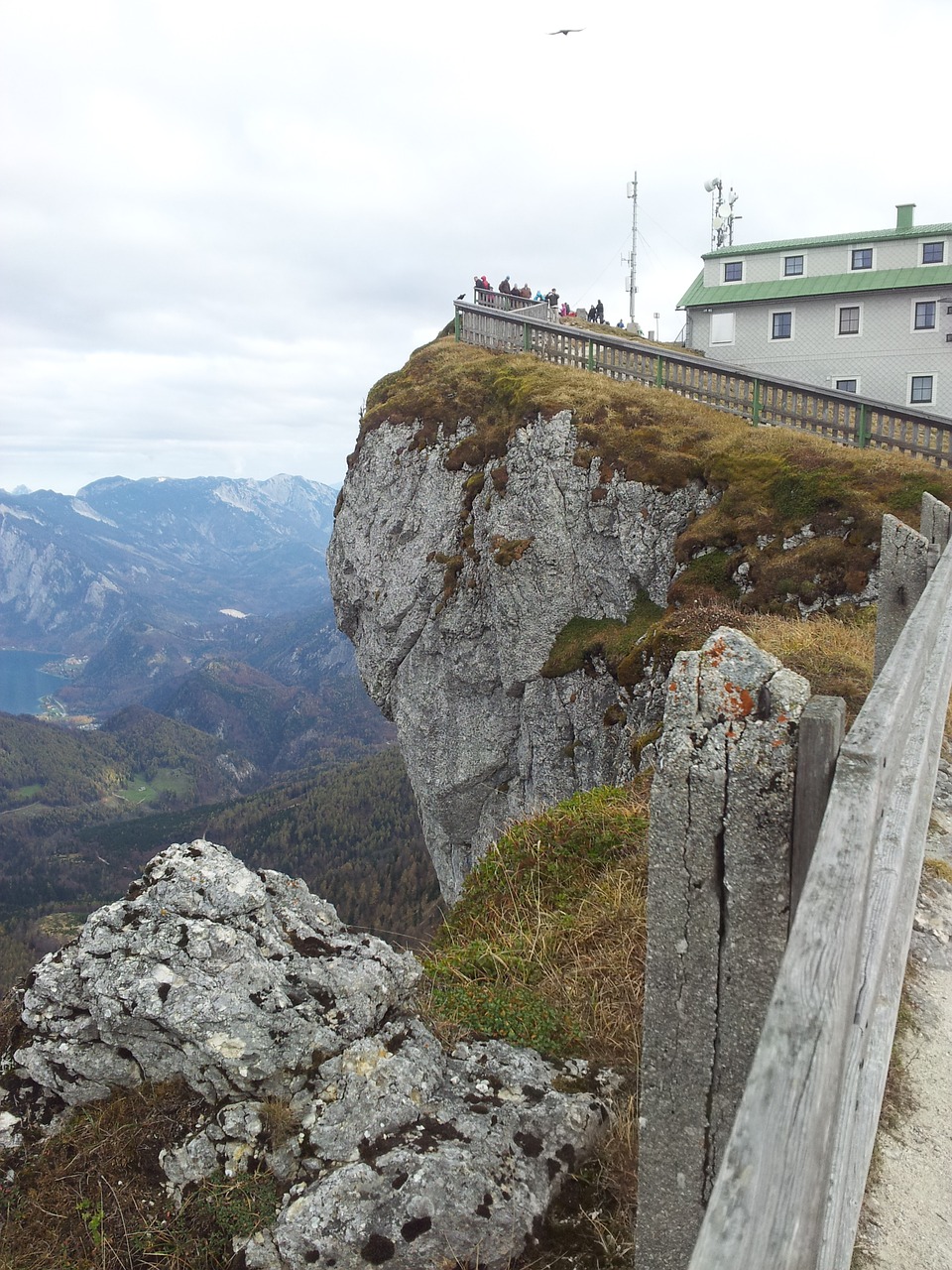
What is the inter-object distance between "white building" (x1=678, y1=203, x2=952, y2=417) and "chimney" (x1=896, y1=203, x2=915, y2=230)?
0.15ft

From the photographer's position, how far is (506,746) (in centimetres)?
2503

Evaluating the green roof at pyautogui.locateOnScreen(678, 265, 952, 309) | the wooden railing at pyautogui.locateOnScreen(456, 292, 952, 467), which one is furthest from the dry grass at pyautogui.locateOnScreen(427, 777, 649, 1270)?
the green roof at pyautogui.locateOnScreen(678, 265, 952, 309)

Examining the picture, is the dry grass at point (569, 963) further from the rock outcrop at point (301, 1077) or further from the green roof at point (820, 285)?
the green roof at point (820, 285)

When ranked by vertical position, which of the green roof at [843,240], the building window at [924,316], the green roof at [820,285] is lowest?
the building window at [924,316]

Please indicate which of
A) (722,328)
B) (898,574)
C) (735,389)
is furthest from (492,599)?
(722,328)

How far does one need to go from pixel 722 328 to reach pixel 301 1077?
39.3 m

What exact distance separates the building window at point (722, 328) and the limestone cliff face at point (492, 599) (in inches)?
676

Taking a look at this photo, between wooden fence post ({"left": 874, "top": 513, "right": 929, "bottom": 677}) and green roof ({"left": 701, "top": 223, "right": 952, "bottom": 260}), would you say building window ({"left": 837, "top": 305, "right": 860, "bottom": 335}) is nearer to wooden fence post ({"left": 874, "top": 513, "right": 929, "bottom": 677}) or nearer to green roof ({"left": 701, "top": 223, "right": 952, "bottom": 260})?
green roof ({"left": 701, "top": 223, "right": 952, "bottom": 260})

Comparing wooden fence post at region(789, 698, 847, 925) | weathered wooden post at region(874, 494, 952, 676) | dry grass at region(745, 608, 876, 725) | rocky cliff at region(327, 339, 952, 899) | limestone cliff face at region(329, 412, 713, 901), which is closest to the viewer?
wooden fence post at region(789, 698, 847, 925)

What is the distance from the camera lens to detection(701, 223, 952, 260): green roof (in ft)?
107

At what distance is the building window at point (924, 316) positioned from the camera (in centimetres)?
3219

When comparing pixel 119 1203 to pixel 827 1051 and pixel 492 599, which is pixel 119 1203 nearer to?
pixel 827 1051

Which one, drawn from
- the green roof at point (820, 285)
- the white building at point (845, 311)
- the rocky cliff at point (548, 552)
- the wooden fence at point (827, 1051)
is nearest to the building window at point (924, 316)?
the white building at point (845, 311)

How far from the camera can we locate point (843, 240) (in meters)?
34.2
